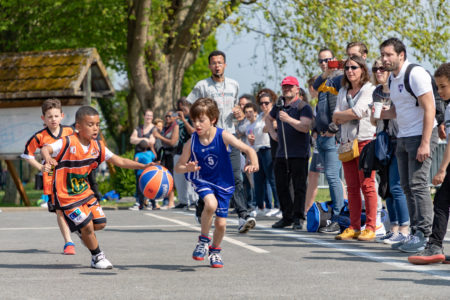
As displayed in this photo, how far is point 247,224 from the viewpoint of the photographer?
9867 mm

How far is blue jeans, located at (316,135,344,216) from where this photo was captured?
411 inches

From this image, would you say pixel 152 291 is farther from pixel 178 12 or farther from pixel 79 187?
pixel 178 12

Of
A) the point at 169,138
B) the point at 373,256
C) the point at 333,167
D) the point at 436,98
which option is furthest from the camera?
the point at 169,138

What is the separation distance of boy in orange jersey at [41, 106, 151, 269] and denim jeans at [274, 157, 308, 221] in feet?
12.4

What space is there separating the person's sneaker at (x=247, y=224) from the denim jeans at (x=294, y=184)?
0.93 metres

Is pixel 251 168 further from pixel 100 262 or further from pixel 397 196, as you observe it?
pixel 397 196

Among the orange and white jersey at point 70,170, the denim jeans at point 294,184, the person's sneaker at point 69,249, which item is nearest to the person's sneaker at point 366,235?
the denim jeans at point 294,184

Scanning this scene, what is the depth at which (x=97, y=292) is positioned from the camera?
5965 millimetres

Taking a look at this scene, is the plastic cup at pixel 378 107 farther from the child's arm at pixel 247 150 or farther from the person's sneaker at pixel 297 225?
the person's sneaker at pixel 297 225

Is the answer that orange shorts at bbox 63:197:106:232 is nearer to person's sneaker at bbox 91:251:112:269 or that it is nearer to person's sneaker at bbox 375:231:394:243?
person's sneaker at bbox 91:251:112:269

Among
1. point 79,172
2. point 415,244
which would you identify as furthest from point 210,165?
point 415,244

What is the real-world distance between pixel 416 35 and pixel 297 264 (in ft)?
55.0

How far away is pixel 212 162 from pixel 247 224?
256cm

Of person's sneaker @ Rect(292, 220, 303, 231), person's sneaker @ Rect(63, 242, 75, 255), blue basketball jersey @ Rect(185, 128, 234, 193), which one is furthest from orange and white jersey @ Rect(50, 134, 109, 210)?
person's sneaker @ Rect(292, 220, 303, 231)
